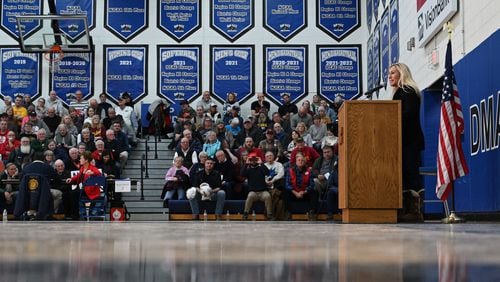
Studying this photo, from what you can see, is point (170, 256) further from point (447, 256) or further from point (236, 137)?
point (236, 137)

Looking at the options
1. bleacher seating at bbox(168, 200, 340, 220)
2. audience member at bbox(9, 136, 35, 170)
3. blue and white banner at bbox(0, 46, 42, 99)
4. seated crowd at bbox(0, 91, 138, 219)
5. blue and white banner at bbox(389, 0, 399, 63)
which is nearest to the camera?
bleacher seating at bbox(168, 200, 340, 220)

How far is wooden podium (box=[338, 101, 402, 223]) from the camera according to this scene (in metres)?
6.52

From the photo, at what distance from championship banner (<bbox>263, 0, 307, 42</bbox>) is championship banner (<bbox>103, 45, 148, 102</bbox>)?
9.57 feet

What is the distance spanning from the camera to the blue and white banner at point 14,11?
18.3m

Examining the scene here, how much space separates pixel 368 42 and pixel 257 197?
657 cm

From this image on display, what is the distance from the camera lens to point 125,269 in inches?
58.1

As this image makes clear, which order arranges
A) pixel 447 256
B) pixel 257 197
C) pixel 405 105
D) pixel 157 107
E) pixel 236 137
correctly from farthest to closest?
pixel 157 107 < pixel 236 137 < pixel 257 197 < pixel 405 105 < pixel 447 256

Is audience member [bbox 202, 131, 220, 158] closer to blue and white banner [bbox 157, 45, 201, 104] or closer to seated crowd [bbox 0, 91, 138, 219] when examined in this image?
seated crowd [bbox 0, 91, 138, 219]

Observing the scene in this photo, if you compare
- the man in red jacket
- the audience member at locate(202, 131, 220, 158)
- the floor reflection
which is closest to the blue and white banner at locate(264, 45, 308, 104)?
the audience member at locate(202, 131, 220, 158)

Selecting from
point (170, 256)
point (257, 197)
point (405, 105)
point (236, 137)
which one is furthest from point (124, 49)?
point (170, 256)

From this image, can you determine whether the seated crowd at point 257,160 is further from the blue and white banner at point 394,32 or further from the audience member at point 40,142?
the audience member at point 40,142

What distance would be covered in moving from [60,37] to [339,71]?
20.6 ft

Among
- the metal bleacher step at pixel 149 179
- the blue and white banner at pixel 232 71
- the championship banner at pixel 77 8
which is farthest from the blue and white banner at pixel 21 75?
the blue and white banner at pixel 232 71

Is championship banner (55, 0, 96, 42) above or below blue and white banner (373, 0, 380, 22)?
above
